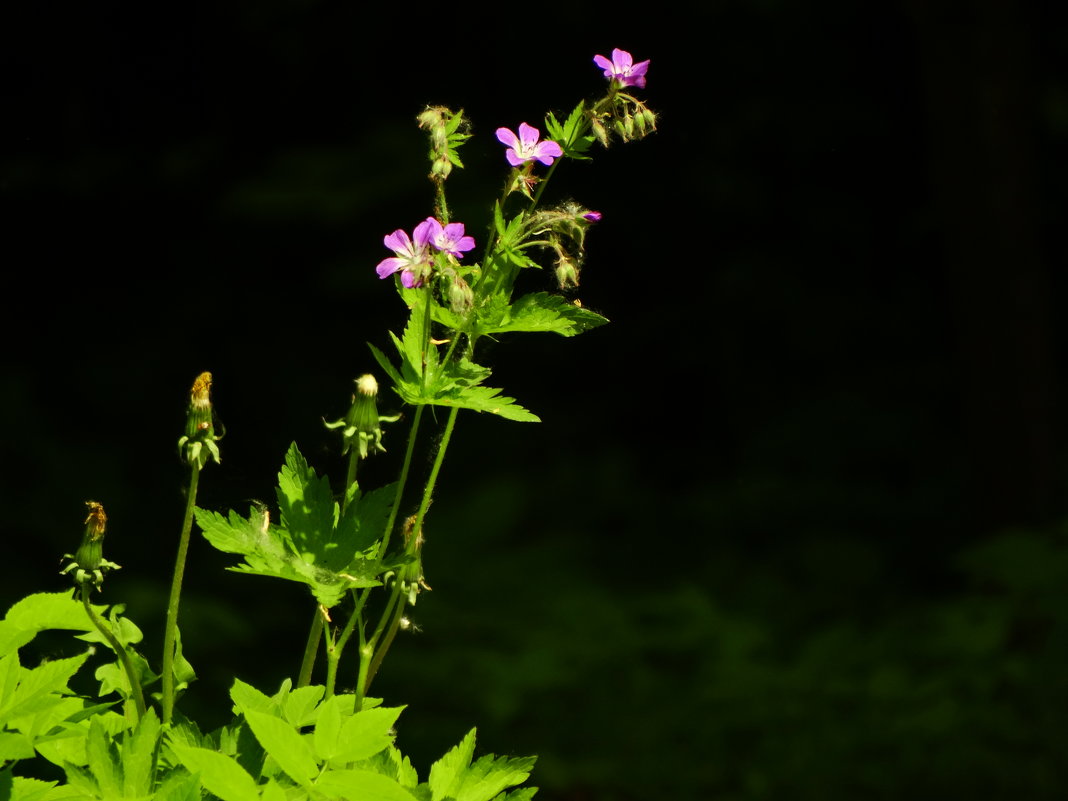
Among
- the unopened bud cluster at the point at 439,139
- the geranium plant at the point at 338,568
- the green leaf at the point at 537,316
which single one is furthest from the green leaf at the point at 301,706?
the unopened bud cluster at the point at 439,139

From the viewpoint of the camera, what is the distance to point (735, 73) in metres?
5.03

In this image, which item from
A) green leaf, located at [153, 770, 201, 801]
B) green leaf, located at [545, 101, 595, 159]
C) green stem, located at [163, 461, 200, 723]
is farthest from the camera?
green leaf, located at [545, 101, 595, 159]

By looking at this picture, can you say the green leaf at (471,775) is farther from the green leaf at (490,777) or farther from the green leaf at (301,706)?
the green leaf at (301,706)

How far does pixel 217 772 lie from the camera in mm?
869

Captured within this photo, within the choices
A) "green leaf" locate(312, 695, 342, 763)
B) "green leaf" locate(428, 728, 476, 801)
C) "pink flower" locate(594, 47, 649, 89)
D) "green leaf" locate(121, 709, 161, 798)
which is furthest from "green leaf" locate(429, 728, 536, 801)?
"pink flower" locate(594, 47, 649, 89)

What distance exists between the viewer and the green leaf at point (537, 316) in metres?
1.05

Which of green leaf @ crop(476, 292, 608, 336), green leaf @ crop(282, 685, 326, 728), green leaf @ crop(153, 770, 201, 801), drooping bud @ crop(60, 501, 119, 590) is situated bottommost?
green leaf @ crop(153, 770, 201, 801)

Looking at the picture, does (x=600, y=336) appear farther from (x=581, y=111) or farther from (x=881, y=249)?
(x=581, y=111)

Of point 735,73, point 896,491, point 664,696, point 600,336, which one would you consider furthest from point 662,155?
point 664,696

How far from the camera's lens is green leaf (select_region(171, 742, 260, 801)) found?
861 mm

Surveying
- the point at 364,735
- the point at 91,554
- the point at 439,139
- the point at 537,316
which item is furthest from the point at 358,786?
the point at 439,139

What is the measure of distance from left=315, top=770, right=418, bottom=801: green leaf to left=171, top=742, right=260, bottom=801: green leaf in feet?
0.16

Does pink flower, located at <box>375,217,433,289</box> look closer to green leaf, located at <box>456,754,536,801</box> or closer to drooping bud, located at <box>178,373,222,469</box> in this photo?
drooping bud, located at <box>178,373,222,469</box>

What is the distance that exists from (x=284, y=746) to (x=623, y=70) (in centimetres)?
63
